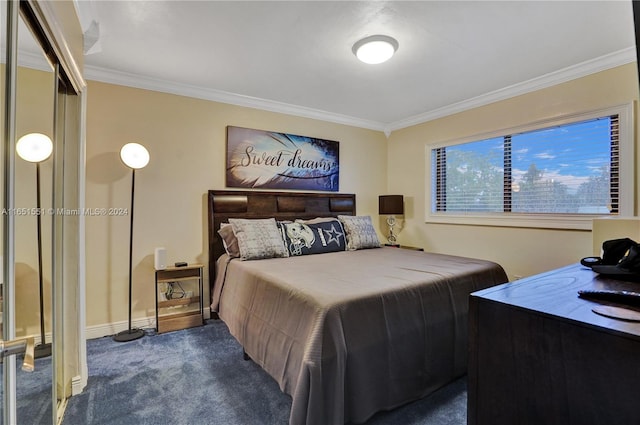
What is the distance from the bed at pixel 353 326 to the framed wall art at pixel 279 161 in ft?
4.12

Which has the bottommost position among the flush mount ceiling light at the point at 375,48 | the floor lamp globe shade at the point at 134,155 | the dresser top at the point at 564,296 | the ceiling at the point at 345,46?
the dresser top at the point at 564,296

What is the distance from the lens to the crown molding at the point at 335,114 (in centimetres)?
269

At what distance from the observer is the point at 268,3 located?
1920mm

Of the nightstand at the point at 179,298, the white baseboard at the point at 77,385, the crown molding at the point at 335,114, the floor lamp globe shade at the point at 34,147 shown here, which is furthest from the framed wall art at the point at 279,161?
the white baseboard at the point at 77,385

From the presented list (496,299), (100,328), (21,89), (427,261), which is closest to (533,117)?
(427,261)

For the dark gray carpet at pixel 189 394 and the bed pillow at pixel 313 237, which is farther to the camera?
the bed pillow at pixel 313 237

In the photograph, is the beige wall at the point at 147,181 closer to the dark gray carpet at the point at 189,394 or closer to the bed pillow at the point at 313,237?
the dark gray carpet at the point at 189,394

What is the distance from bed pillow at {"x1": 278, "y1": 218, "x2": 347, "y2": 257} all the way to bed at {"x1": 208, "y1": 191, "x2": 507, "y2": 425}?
0.43 metres

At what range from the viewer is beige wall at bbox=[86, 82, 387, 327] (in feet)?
9.31

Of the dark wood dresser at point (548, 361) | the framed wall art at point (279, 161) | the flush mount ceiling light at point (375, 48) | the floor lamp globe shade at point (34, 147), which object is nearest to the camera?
the dark wood dresser at point (548, 361)

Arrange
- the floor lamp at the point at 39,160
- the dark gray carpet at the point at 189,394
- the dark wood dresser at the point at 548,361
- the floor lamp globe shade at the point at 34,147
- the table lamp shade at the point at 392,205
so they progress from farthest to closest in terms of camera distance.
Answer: the table lamp shade at the point at 392,205
the dark gray carpet at the point at 189,394
the floor lamp at the point at 39,160
the floor lamp globe shade at the point at 34,147
the dark wood dresser at the point at 548,361

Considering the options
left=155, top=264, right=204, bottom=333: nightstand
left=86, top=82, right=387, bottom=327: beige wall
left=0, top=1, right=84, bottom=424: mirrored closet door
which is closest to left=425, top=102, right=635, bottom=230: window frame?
left=86, top=82, right=387, bottom=327: beige wall

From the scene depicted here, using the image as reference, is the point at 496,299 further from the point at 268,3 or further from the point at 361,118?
the point at 361,118

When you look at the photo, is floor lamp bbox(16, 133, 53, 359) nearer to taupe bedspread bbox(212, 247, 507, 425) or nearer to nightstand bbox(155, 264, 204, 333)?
taupe bedspread bbox(212, 247, 507, 425)
